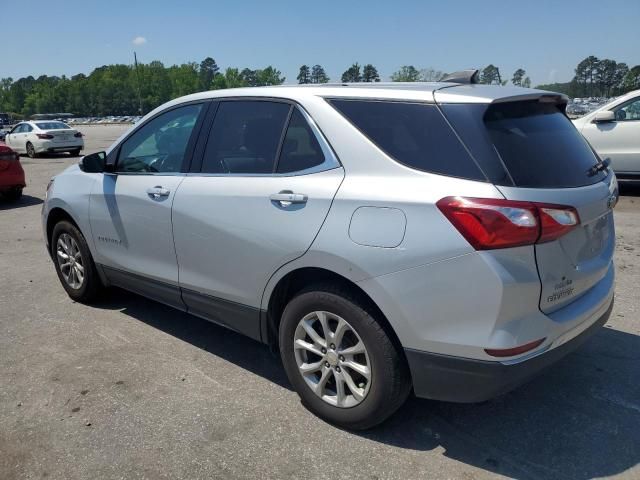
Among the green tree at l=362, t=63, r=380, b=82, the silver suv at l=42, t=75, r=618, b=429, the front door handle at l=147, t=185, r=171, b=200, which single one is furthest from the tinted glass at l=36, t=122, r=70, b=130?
the silver suv at l=42, t=75, r=618, b=429

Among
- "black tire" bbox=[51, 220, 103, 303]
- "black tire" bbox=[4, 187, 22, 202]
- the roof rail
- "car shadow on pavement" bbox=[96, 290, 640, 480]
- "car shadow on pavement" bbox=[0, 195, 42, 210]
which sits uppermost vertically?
the roof rail

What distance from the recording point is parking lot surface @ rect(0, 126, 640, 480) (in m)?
2.61

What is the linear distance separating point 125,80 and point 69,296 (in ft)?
521

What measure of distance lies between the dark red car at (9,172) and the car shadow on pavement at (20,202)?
0.22 meters

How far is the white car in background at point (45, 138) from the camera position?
2052 centimetres

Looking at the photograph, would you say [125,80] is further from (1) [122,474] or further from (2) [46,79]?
(1) [122,474]

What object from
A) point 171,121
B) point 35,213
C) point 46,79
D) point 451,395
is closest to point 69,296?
point 171,121

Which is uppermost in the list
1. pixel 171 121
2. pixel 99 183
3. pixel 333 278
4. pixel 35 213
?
pixel 171 121

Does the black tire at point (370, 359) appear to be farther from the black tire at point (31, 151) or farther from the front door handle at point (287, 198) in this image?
the black tire at point (31, 151)

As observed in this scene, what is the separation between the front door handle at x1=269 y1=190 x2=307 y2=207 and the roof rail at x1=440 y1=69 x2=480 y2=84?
109 cm

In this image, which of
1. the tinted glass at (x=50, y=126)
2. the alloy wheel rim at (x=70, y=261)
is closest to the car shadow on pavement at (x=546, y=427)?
the alloy wheel rim at (x=70, y=261)

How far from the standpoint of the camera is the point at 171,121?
12.8 feet

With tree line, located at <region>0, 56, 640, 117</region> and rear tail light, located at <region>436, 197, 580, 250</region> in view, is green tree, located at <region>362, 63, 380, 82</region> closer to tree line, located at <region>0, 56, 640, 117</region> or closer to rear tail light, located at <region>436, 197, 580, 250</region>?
rear tail light, located at <region>436, 197, 580, 250</region>

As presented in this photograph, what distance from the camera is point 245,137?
3336 mm
